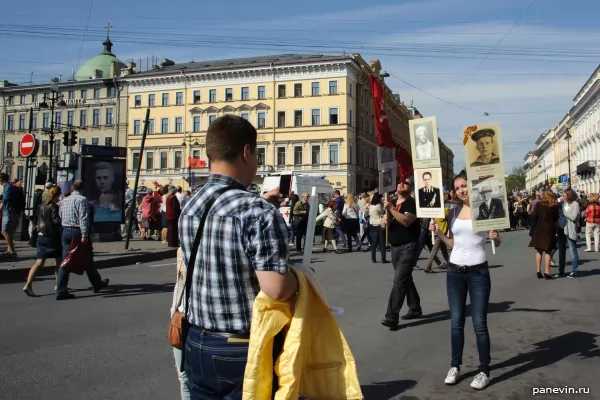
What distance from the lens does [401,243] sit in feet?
23.9

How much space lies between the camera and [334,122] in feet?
199

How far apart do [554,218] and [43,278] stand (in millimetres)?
11070

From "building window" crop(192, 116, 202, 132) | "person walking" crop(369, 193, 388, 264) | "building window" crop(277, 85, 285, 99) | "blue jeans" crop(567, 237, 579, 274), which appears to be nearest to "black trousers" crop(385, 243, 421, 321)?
"blue jeans" crop(567, 237, 579, 274)

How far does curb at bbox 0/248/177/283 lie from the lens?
11013 millimetres

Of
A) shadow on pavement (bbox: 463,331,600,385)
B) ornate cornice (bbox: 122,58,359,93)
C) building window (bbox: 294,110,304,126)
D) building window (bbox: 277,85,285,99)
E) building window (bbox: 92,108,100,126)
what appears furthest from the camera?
building window (bbox: 92,108,100,126)

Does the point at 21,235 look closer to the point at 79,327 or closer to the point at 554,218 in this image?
the point at 79,327

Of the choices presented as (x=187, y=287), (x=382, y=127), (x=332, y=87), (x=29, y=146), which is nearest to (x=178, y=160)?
(x=332, y=87)

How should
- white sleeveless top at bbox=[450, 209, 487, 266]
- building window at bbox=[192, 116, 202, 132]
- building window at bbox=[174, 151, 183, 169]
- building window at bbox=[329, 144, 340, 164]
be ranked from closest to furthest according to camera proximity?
white sleeveless top at bbox=[450, 209, 487, 266] → building window at bbox=[329, 144, 340, 164] → building window at bbox=[192, 116, 202, 132] → building window at bbox=[174, 151, 183, 169]

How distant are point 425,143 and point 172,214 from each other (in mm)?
12451

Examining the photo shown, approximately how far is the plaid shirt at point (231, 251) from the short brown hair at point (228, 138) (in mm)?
107

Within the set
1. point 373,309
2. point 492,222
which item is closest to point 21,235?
point 373,309

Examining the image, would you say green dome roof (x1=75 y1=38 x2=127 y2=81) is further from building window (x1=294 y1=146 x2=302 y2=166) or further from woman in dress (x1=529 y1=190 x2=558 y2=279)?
woman in dress (x1=529 y1=190 x2=558 y2=279)

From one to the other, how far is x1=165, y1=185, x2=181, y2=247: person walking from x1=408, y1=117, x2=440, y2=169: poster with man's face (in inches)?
474

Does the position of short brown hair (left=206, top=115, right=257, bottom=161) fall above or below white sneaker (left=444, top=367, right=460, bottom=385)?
above
